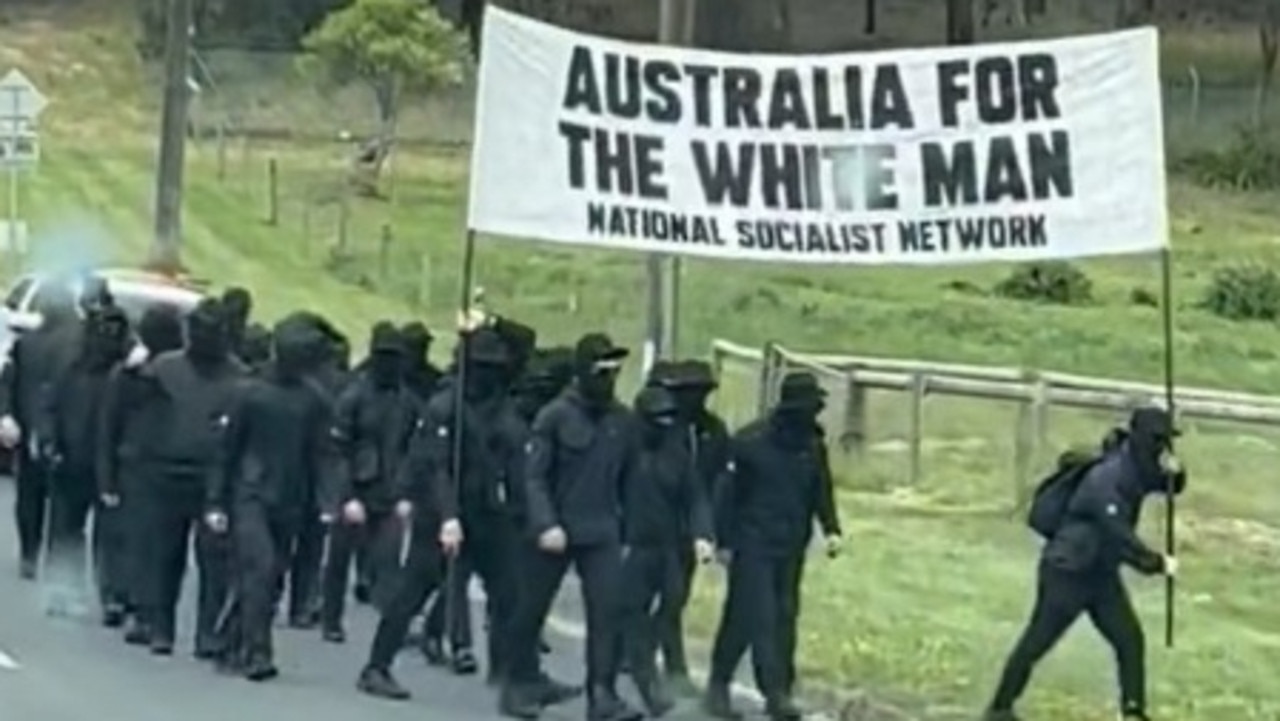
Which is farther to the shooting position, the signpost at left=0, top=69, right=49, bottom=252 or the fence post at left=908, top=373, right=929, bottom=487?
the signpost at left=0, top=69, right=49, bottom=252

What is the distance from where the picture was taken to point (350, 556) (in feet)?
61.7

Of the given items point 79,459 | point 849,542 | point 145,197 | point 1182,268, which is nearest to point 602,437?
point 79,459

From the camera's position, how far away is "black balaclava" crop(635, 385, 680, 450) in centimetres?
1586

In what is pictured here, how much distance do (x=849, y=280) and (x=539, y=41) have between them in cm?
2945

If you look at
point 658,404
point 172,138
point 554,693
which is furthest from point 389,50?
point 658,404

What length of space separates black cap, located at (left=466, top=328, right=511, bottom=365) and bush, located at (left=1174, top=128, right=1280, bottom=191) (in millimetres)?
42877

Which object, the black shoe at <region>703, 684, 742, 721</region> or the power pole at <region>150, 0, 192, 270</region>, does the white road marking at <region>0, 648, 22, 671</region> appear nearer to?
the black shoe at <region>703, 684, 742, 721</region>

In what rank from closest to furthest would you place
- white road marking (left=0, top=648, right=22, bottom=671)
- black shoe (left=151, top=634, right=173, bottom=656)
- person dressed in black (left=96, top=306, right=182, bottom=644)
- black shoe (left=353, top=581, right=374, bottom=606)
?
white road marking (left=0, top=648, right=22, bottom=671) < black shoe (left=151, top=634, right=173, bottom=656) < person dressed in black (left=96, top=306, right=182, bottom=644) < black shoe (left=353, top=581, right=374, bottom=606)

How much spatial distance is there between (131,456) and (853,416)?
1126 centimetres

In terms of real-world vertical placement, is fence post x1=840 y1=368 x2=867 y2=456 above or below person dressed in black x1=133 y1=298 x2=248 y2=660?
above

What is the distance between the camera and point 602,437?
626 inches

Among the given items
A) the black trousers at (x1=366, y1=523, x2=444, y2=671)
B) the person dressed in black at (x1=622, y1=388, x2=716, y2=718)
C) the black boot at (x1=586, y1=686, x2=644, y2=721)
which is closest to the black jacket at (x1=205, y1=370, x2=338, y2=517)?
the black trousers at (x1=366, y1=523, x2=444, y2=671)

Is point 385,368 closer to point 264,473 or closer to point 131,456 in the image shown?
point 264,473

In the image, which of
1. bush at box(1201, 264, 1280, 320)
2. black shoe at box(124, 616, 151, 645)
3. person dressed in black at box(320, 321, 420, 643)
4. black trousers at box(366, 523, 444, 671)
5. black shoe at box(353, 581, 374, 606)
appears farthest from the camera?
bush at box(1201, 264, 1280, 320)
